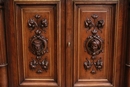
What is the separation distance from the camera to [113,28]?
3.39 ft

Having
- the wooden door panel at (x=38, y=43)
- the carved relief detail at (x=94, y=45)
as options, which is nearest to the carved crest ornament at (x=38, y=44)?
the wooden door panel at (x=38, y=43)

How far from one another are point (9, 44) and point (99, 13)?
0.52 m

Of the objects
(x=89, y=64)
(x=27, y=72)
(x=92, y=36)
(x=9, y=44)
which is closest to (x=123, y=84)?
(x=89, y=64)

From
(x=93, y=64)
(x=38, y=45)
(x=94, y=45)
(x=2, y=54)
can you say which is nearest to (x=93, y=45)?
(x=94, y=45)

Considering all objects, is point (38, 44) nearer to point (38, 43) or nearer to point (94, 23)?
point (38, 43)

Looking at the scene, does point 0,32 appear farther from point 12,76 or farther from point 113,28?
point 113,28

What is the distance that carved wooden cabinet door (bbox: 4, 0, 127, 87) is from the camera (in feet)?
3.32

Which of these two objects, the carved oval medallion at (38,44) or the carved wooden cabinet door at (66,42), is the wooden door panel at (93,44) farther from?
the carved oval medallion at (38,44)

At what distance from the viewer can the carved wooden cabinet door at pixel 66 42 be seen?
1.01 meters

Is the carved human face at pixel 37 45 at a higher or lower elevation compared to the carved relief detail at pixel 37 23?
lower

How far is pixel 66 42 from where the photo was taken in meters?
1.03

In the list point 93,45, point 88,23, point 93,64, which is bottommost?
point 93,64

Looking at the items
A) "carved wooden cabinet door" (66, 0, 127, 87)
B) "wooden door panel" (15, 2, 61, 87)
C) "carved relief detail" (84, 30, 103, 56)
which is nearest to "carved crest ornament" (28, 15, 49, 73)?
"wooden door panel" (15, 2, 61, 87)

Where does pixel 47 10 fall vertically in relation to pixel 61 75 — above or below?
above
